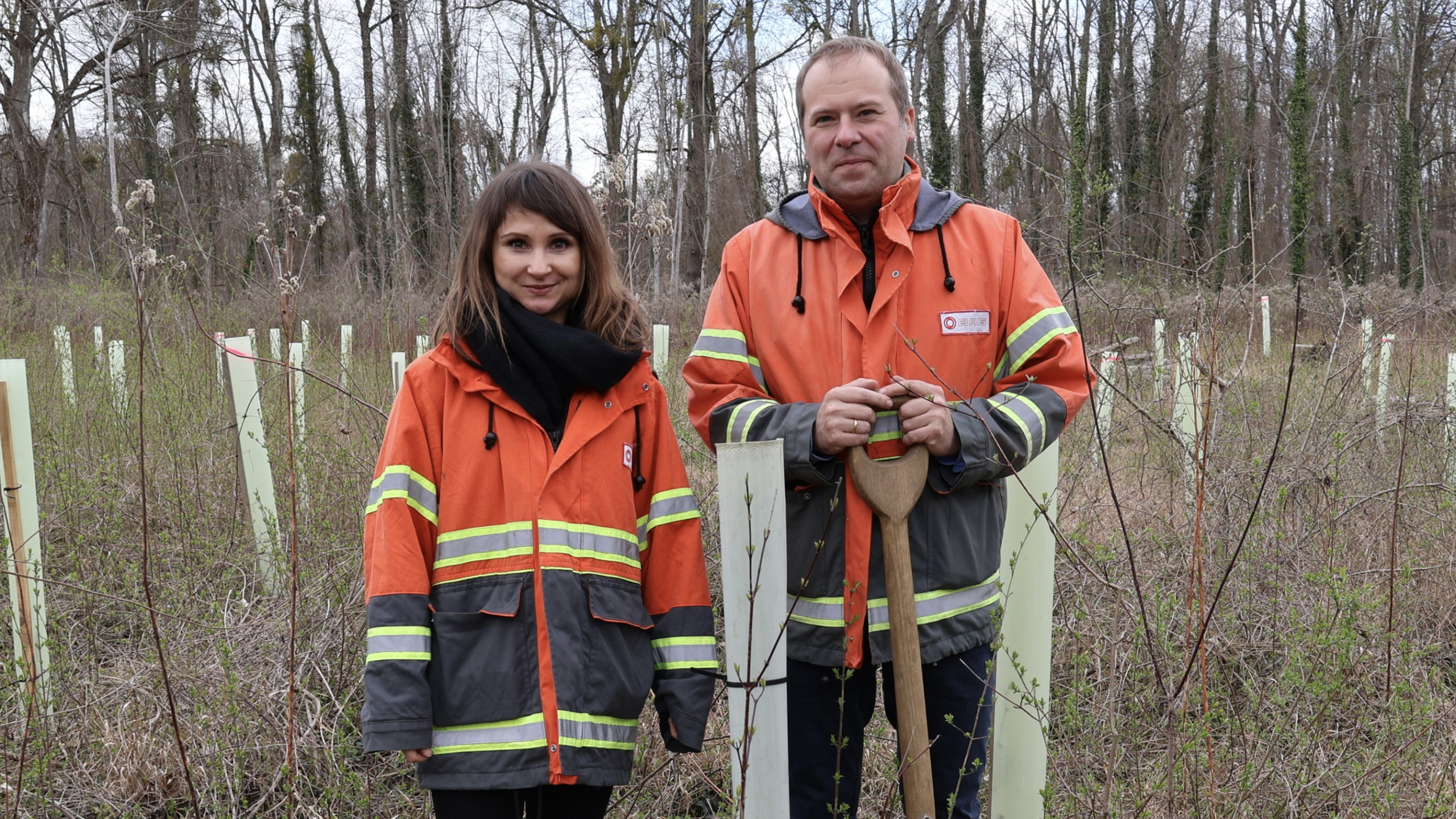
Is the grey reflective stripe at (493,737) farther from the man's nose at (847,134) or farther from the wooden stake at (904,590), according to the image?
the man's nose at (847,134)

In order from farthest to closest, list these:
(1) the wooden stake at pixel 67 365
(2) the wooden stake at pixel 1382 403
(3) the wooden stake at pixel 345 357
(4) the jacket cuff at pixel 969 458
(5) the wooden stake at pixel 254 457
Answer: (1) the wooden stake at pixel 67 365 → (3) the wooden stake at pixel 345 357 → (2) the wooden stake at pixel 1382 403 → (5) the wooden stake at pixel 254 457 → (4) the jacket cuff at pixel 969 458

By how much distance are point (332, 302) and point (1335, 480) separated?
1103 cm

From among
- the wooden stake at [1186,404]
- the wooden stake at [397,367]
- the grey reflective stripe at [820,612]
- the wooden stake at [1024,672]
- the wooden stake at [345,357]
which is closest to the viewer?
the grey reflective stripe at [820,612]

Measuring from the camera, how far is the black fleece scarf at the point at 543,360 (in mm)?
1939

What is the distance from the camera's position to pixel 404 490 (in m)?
1.83

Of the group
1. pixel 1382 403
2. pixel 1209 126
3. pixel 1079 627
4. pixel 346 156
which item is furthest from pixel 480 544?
pixel 1209 126

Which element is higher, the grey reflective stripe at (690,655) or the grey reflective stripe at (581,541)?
the grey reflective stripe at (581,541)

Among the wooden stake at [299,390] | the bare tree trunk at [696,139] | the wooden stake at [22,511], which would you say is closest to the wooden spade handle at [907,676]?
the wooden stake at [22,511]

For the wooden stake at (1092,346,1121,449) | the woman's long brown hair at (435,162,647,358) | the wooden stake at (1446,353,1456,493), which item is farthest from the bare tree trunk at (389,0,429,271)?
the woman's long brown hair at (435,162,647,358)

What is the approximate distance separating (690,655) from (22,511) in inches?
90.1

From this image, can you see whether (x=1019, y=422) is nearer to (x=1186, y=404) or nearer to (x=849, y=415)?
(x=849, y=415)

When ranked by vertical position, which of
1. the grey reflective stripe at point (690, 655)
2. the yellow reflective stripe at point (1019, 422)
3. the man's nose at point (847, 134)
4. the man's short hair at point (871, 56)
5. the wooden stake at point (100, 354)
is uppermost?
the man's short hair at point (871, 56)

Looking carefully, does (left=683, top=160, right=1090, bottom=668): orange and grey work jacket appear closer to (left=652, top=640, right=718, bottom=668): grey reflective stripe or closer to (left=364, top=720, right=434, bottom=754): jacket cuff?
(left=652, top=640, right=718, bottom=668): grey reflective stripe

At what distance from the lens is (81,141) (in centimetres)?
2605
